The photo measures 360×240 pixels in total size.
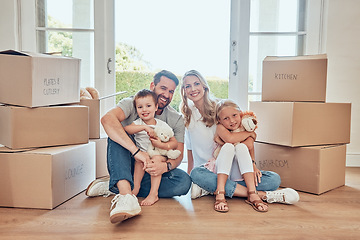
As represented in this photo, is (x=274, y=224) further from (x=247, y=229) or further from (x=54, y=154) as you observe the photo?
(x=54, y=154)

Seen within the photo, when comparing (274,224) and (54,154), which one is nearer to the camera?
(274,224)

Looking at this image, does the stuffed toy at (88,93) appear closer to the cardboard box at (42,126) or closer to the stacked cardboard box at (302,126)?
the cardboard box at (42,126)

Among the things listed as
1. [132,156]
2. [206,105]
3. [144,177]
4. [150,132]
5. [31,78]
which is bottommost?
[144,177]

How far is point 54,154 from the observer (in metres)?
1.63

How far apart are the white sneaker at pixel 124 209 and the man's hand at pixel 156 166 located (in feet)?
0.69

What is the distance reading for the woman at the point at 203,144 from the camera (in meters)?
1.83

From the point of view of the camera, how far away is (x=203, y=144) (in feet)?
6.77

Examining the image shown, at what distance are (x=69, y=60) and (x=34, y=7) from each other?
115 cm

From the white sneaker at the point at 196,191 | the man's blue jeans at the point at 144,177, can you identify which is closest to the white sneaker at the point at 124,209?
the man's blue jeans at the point at 144,177

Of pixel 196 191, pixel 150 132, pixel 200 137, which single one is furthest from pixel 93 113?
pixel 196 191

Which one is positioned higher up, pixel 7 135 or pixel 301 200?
pixel 7 135

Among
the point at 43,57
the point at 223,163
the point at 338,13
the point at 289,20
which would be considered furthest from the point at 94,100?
the point at 338,13

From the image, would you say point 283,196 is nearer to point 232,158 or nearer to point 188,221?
point 232,158

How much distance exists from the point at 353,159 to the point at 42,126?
2492mm
